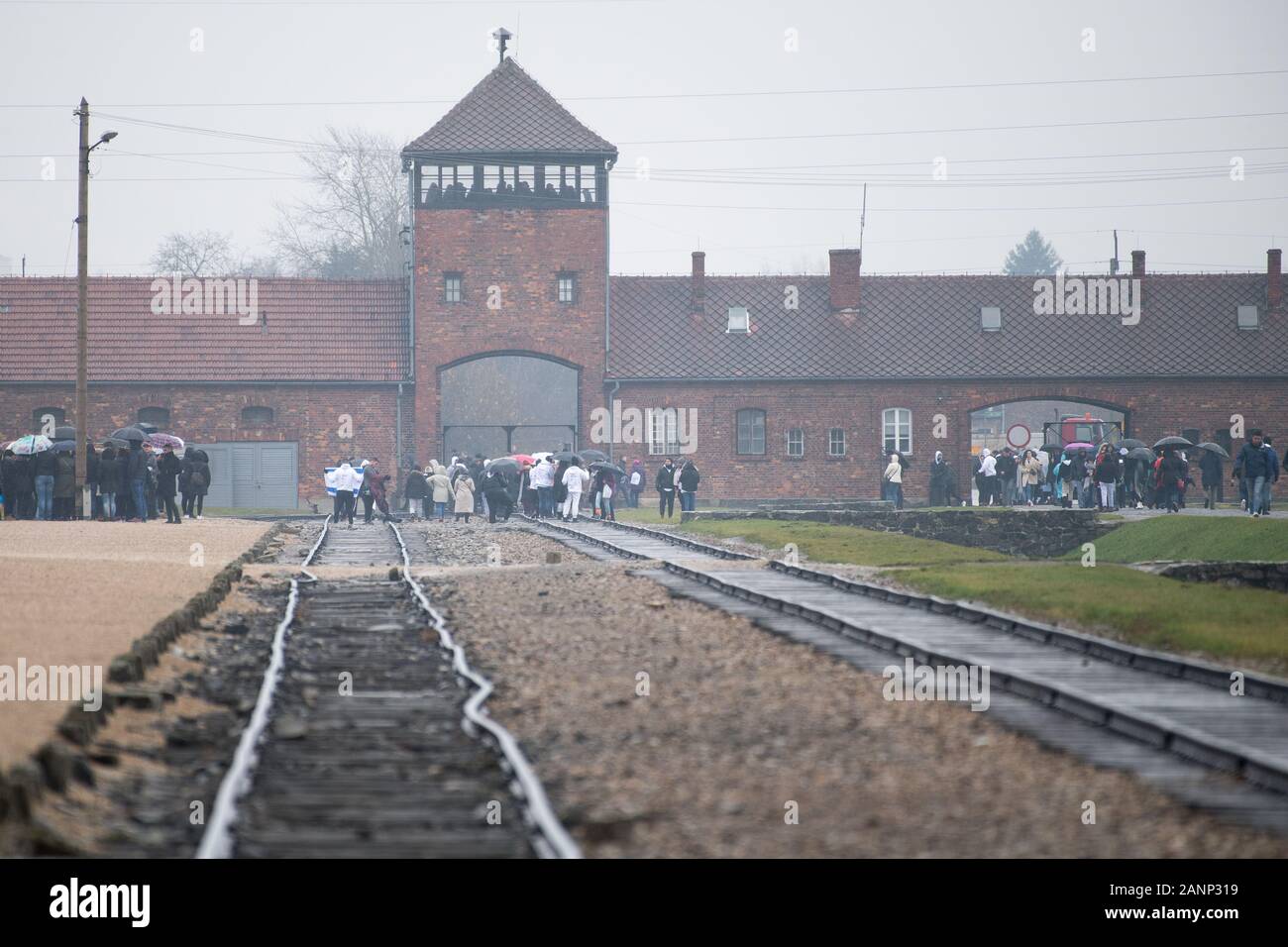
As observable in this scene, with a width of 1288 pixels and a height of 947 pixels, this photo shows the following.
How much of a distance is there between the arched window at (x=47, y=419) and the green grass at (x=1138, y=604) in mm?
35730

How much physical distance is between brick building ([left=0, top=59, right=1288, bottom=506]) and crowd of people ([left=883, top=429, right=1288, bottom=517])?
2.86m

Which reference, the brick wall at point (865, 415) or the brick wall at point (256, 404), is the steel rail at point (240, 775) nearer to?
the brick wall at point (256, 404)

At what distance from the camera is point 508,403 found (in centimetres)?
8431

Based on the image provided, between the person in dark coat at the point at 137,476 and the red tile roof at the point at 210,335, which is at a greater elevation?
the red tile roof at the point at 210,335

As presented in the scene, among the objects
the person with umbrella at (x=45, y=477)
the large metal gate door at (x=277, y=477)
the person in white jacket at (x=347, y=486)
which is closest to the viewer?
the person with umbrella at (x=45, y=477)

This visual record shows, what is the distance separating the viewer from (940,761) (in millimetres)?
10047

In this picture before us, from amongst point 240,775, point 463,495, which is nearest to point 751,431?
point 463,495

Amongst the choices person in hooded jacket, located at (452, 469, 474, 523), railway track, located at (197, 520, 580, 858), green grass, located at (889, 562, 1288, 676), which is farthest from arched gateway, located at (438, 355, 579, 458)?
railway track, located at (197, 520, 580, 858)

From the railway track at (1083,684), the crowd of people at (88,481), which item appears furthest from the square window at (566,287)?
the railway track at (1083,684)

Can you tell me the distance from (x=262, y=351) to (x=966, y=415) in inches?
878

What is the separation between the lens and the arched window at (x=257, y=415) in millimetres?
54281

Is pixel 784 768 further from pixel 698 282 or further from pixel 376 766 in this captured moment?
pixel 698 282
